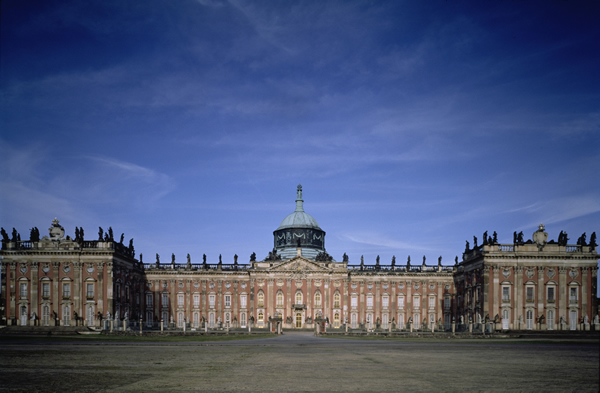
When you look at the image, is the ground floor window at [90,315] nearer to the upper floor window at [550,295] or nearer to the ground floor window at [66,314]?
the ground floor window at [66,314]

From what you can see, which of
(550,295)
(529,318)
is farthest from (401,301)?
(550,295)

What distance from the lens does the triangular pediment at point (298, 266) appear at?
9094 centimetres

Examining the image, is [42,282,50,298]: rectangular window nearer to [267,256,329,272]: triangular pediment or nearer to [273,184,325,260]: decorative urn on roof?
[267,256,329,272]: triangular pediment

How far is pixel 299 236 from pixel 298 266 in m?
10.5

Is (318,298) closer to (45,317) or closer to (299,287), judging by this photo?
(299,287)

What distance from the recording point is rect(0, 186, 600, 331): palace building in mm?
67750

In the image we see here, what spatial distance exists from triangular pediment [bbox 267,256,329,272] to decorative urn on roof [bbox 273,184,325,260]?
5.64 m

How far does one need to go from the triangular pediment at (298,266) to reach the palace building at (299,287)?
16 cm

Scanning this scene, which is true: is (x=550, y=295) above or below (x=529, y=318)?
above

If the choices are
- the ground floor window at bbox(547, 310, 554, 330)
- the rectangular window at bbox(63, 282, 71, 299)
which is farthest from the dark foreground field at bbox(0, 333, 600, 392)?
the rectangular window at bbox(63, 282, 71, 299)

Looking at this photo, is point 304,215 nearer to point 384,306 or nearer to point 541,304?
point 384,306

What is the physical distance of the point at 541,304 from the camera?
67.4 metres

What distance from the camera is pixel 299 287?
297 ft

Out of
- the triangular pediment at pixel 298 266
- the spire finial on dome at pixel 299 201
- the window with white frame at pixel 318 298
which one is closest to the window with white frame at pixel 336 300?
the window with white frame at pixel 318 298
